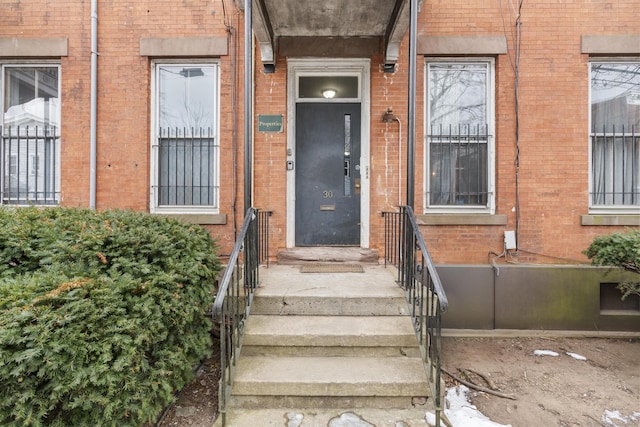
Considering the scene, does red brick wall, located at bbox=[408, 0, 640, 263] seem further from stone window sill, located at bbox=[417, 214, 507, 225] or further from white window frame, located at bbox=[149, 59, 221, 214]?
white window frame, located at bbox=[149, 59, 221, 214]

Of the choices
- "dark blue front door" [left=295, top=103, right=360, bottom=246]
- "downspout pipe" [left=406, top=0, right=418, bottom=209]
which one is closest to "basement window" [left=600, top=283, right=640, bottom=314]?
"downspout pipe" [left=406, top=0, right=418, bottom=209]

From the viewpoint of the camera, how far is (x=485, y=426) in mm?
2670

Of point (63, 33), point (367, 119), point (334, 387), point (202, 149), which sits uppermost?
point (63, 33)

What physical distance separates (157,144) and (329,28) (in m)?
2.92

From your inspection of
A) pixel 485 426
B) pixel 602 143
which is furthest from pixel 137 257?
pixel 602 143

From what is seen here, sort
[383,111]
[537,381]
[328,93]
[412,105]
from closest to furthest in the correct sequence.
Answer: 1. [537,381]
2. [412,105]
3. [383,111]
4. [328,93]

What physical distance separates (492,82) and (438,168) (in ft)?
4.62

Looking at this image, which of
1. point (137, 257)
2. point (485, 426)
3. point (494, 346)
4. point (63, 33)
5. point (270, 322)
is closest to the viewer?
point (485, 426)

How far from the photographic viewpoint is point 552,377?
3426 mm

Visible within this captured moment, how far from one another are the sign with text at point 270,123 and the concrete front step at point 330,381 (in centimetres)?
319

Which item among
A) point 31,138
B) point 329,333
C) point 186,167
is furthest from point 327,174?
point 31,138

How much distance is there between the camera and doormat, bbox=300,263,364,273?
4332 millimetres

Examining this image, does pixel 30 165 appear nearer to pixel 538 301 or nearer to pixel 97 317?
pixel 97 317

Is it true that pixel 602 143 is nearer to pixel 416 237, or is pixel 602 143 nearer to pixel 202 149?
pixel 416 237
